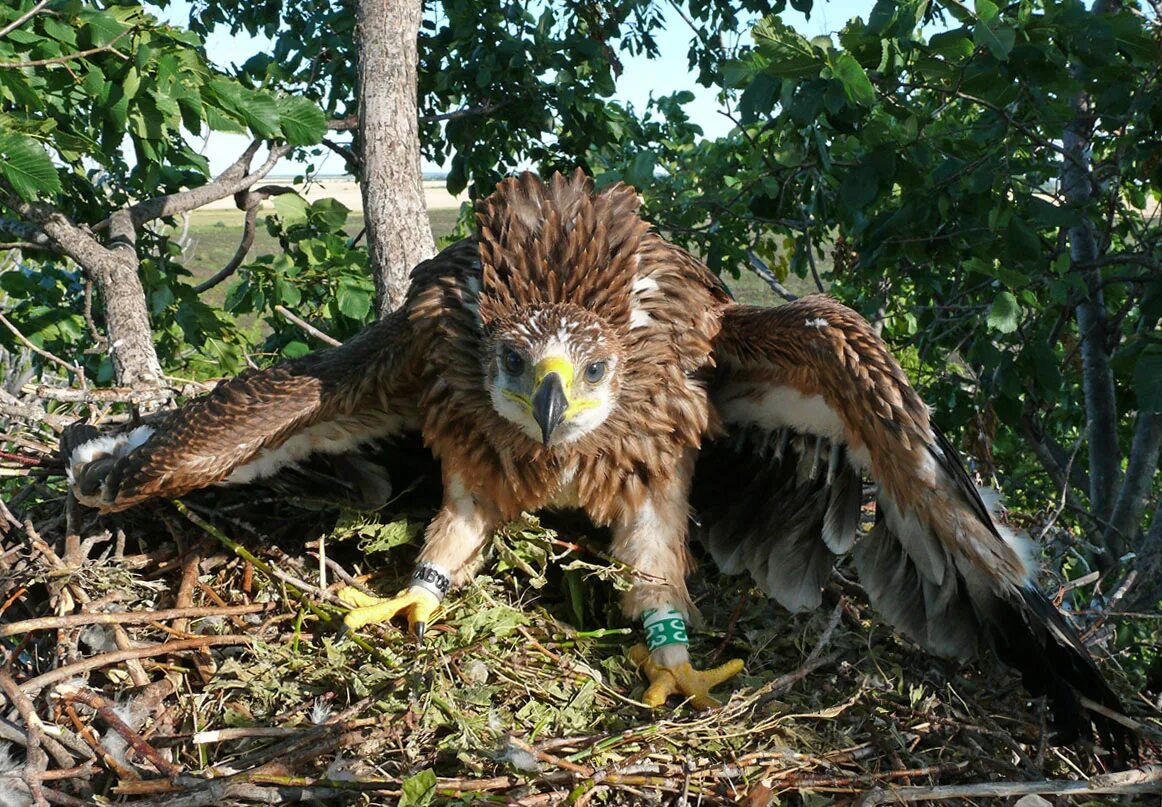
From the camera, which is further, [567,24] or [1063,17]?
[567,24]

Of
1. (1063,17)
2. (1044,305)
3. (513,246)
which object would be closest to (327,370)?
(513,246)

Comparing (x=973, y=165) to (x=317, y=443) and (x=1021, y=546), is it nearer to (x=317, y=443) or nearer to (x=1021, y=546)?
(x=1021, y=546)

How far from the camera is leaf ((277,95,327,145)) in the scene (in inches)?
165

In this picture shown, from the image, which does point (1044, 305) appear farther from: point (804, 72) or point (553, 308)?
point (553, 308)

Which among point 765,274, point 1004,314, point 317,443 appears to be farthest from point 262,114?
point 765,274

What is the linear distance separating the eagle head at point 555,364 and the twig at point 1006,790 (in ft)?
4.26

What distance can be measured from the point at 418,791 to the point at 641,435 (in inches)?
51.0

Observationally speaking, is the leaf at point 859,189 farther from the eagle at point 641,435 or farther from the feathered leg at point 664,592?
the feathered leg at point 664,592

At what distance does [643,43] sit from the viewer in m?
6.47

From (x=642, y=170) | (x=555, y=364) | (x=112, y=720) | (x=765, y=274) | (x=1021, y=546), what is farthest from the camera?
(x=765, y=274)

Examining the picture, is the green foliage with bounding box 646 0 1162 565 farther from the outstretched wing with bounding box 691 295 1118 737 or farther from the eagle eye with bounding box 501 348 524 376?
the eagle eye with bounding box 501 348 524 376

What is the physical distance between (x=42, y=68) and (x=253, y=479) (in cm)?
195

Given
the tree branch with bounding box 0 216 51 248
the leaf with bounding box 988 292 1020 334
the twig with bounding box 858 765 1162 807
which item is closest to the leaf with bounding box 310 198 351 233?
the tree branch with bounding box 0 216 51 248

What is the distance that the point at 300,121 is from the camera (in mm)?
4207
